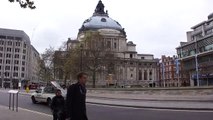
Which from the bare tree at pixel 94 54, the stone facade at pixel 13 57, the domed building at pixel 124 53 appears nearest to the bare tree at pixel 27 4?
the bare tree at pixel 94 54

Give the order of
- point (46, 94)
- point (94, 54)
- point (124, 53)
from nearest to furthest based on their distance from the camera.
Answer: point (46, 94), point (94, 54), point (124, 53)

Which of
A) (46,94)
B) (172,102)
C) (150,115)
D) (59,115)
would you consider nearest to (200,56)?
(172,102)

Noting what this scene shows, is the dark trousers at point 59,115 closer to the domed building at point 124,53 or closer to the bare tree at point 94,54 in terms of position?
the bare tree at point 94,54

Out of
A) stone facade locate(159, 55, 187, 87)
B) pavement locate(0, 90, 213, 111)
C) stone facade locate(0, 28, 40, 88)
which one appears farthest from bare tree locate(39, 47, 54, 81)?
stone facade locate(159, 55, 187, 87)

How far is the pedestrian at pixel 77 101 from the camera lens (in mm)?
7012

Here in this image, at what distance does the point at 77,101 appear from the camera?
279 inches

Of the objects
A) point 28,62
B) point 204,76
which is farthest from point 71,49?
point 28,62

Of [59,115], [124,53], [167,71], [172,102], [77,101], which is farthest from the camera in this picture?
[167,71]

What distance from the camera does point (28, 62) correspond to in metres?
140

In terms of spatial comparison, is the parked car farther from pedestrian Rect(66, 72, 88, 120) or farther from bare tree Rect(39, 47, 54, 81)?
bare tree Rect(39, 47, 54, 81)

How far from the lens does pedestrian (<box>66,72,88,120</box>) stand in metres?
7.01

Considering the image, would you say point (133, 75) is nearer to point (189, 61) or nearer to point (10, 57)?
point (189, 61)

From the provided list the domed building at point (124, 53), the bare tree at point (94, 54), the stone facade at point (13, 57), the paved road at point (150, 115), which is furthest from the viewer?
the domed building at point (124, 53)

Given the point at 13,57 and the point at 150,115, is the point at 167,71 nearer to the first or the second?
the point at 13,57
